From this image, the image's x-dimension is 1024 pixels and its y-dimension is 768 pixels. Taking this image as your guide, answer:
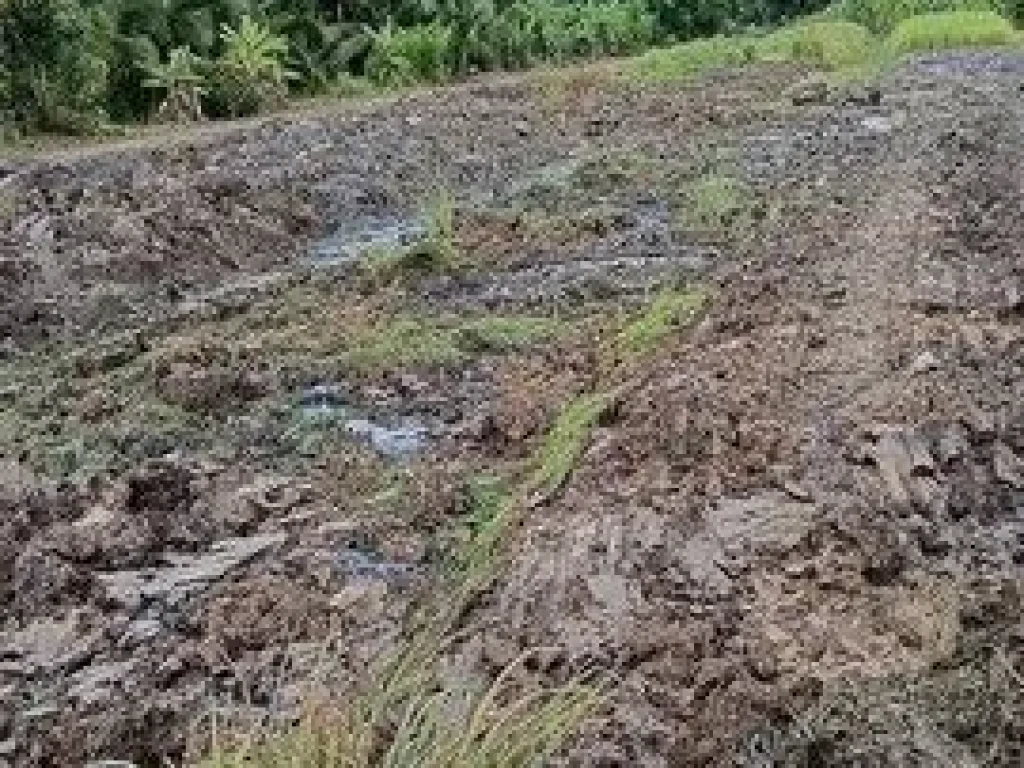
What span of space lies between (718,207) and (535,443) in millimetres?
4158

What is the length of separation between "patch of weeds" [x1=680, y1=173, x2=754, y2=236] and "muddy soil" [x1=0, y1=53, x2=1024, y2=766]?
54 millimetres

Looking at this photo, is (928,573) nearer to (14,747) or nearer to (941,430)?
(941,430)

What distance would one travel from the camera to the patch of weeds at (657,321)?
7016mm

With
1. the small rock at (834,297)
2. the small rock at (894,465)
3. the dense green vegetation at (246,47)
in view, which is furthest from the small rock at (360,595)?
the dense green vegetation at (246,47)

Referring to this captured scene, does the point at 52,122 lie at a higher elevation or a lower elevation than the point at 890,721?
lower

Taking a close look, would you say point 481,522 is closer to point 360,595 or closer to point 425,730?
point 360,595

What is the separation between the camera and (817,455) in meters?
5.44

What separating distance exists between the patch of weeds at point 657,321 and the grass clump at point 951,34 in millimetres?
13501

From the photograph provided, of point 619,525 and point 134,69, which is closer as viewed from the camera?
point 619,525

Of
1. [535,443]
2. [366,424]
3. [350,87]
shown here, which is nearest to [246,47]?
[350,87]

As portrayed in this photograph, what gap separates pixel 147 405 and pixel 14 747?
269 centimetres

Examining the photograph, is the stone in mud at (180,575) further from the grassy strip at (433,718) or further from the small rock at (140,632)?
the grassy strip at (433,718)

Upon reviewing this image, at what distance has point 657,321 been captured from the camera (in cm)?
720

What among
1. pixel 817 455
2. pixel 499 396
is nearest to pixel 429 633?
pixel 817 455
